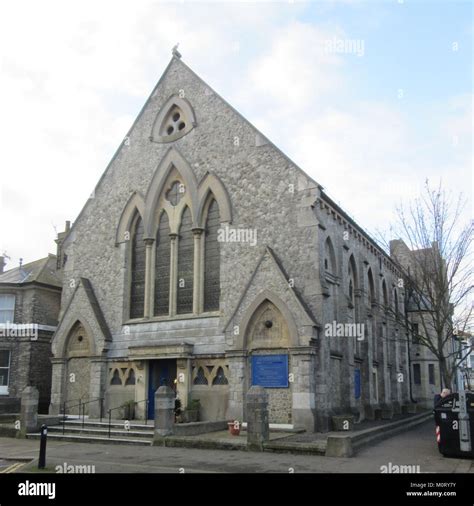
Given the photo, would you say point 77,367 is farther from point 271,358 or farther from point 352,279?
point 352,279

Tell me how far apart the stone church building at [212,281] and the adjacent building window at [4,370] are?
3.26 metres

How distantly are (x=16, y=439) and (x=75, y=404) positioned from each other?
14.4 ft

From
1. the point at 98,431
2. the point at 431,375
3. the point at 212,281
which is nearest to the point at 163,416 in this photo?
the point at 98,431

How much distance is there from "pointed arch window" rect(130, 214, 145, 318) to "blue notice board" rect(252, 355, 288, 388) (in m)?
6.57

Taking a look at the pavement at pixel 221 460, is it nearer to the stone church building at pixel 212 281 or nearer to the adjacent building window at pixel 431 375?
the stone church building at pixel 212 281

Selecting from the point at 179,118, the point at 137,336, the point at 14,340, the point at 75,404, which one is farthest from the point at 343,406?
the point at 14,340

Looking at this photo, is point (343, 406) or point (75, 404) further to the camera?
point (75, 404)

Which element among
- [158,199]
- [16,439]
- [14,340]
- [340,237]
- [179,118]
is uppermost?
[179,118]

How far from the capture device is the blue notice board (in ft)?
63.0

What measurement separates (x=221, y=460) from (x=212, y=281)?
30.8 ft

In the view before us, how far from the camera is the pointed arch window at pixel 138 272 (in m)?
24.4

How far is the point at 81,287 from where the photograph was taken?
25.1 metres

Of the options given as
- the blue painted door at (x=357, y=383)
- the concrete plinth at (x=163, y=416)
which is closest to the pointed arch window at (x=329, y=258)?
the blue painted door at (x=357, y=383)
